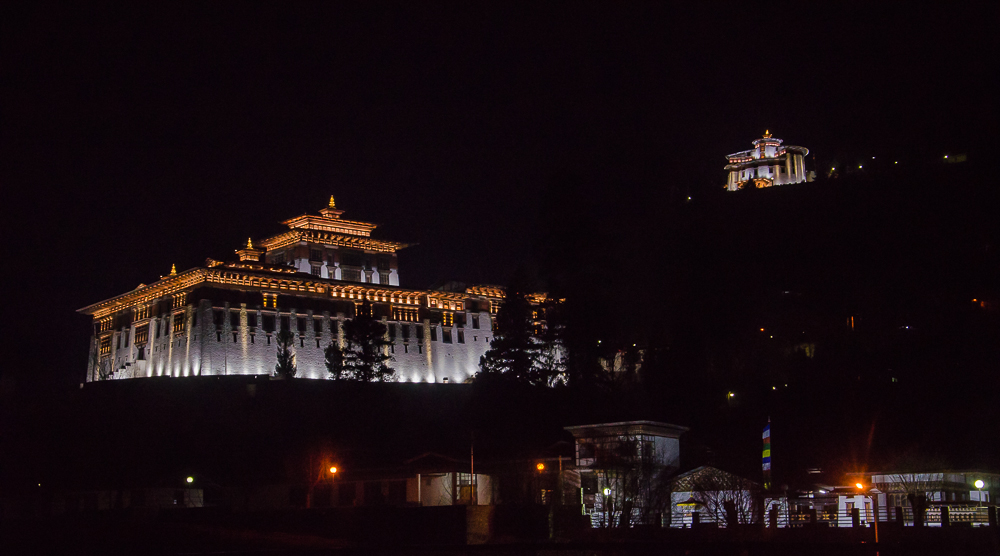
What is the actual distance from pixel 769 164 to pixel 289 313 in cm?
4676

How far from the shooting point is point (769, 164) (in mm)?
101062

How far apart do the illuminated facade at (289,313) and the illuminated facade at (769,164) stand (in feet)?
89.5

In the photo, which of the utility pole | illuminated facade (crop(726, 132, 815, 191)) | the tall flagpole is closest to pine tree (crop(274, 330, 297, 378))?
the utility pole

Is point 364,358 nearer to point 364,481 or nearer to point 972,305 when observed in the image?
point 364,481

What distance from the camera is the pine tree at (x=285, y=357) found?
7476 centimetres

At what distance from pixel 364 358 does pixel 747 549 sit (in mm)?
44932

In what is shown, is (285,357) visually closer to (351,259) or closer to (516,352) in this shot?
(516,352)

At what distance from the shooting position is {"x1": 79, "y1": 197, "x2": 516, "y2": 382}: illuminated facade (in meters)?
78.8

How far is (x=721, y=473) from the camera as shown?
115 ft

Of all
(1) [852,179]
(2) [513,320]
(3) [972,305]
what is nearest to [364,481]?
(2) [513,320]

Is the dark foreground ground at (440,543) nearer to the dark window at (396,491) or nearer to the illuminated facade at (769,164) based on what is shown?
the dark window at (396,491)

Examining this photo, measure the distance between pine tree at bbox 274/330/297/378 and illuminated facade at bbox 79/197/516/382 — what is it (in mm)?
819

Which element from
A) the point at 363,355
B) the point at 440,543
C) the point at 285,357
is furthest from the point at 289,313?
the point at 440,543

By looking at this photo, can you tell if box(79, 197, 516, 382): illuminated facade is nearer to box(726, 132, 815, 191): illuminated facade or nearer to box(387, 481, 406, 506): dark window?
box(726, 132, 815, 191): illuminated facade
